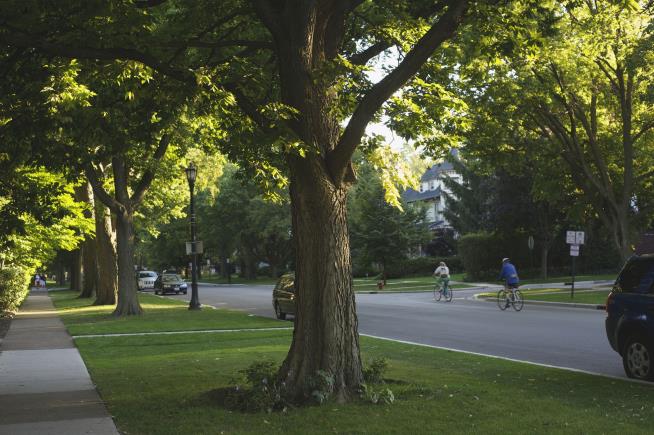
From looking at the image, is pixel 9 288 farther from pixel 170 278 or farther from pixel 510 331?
pixel 170 278

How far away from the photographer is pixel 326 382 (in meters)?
8.16

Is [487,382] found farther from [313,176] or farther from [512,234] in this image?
[512,234]

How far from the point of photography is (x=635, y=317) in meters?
10.4

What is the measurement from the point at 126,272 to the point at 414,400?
2032 cm

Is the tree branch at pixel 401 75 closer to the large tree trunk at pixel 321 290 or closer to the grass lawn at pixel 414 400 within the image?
the large tree trunk at pixel 321 290

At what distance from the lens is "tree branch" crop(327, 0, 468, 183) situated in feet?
27.2

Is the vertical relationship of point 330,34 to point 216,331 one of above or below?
above

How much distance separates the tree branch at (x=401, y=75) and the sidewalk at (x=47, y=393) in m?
3.91

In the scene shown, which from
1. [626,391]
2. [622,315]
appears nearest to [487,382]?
[626,391]

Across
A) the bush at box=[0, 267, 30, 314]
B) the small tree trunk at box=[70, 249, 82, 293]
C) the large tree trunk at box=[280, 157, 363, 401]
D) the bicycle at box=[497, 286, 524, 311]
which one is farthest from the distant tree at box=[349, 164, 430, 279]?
the large tree trunk at box=[280, 157, 363, 401]

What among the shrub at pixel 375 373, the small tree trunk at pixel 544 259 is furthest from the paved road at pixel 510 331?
the small tree trunk at pixel 544 259

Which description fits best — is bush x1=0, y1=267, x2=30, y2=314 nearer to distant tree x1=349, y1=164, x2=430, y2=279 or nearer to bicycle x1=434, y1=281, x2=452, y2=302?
bicycle x1=434, y1=281, x2=452, y2=302

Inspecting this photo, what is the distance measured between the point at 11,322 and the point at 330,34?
19023 mm

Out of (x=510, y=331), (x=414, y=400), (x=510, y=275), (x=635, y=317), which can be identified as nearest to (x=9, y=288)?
(x=510, y=275)
